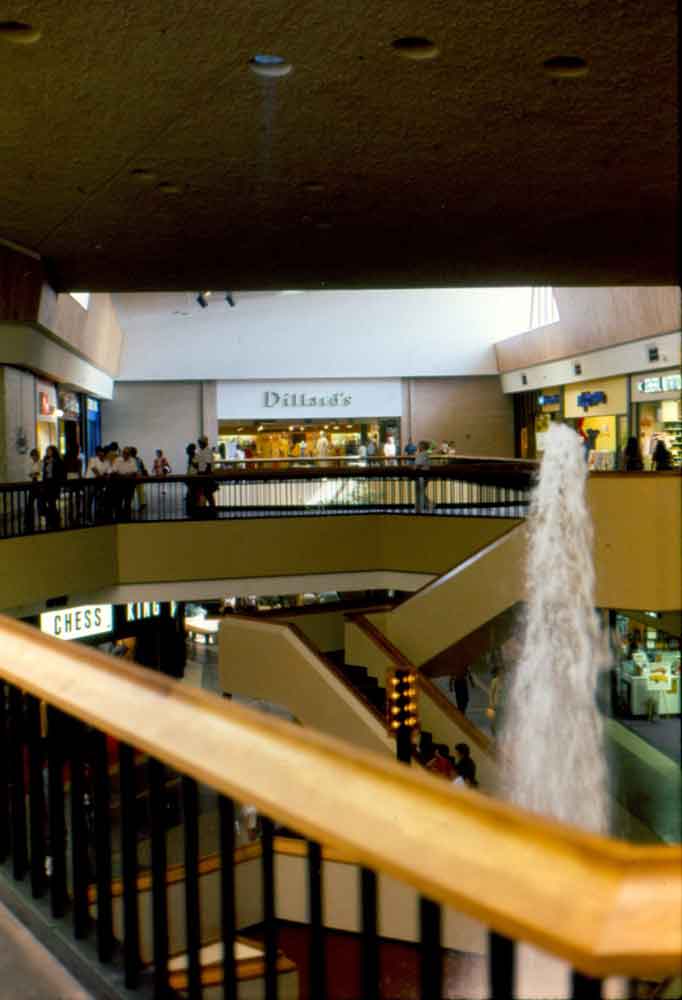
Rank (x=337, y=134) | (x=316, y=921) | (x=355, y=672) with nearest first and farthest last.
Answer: (x=316, y=921) < (x=337, y=134) < (x=355, y=672)

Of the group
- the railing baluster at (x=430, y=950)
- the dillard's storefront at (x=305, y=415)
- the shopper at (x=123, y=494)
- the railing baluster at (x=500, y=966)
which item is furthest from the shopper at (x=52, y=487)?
the dillard's storefront at (x=305, y=415)

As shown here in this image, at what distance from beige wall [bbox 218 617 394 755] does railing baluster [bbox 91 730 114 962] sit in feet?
28.8

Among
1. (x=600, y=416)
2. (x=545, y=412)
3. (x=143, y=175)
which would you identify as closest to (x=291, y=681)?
(x=143, y=175)

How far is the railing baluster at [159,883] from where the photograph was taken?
5.57 feet

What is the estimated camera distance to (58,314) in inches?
605

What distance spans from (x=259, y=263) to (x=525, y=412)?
45.2 ft

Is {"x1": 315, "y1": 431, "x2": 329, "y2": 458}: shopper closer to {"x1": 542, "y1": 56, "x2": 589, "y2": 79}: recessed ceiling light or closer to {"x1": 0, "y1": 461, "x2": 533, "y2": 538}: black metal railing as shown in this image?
{"x1": 0, "y1": 461, "x2": 533, "y2": 538}: black metal railing

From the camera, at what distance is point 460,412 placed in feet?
87.3

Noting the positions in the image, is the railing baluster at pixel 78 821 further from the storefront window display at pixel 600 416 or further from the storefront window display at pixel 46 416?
the storefront window display at pixel 600 416

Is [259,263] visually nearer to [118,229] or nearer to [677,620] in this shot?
[118,229]

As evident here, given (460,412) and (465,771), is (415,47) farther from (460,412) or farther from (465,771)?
(460,412)

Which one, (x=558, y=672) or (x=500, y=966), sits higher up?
A: (x=500, y=966)

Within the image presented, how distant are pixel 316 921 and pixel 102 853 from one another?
807 mm

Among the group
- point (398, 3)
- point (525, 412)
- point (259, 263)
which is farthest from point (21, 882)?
point (525, 412)
